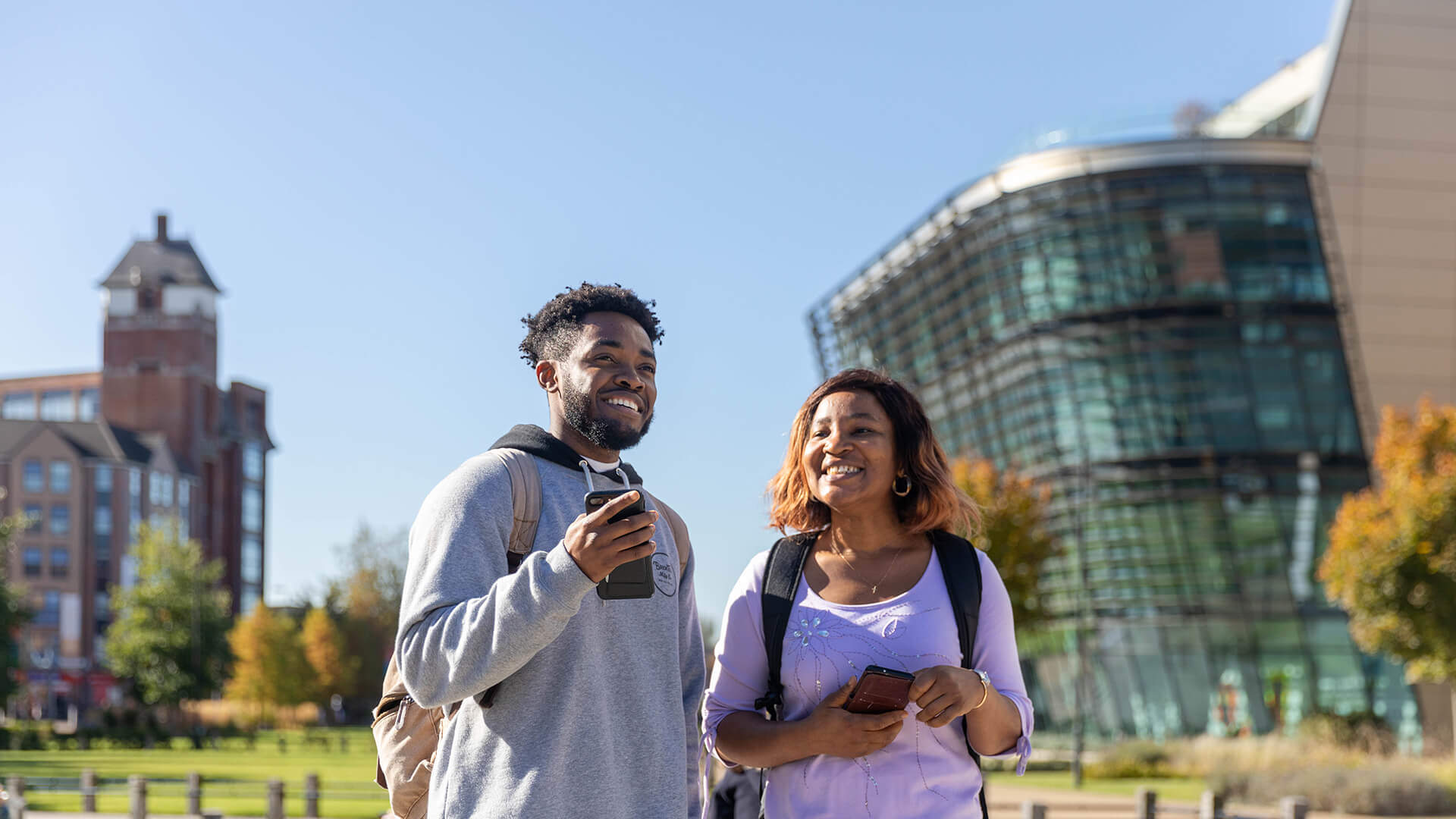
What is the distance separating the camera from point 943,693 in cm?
371

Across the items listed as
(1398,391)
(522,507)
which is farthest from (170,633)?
(522,507)

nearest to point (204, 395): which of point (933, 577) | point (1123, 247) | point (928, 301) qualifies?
point (928, 301)

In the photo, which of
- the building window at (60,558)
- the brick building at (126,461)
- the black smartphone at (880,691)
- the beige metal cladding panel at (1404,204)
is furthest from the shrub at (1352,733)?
the building window at (60,558)

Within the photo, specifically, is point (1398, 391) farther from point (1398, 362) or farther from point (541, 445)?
point (541, 445)

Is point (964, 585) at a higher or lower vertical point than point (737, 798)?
higher

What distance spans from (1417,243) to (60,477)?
82775 mm

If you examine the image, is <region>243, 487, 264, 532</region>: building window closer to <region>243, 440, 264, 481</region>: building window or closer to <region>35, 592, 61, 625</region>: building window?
<region>243, 440, 264, 481</region>: building window

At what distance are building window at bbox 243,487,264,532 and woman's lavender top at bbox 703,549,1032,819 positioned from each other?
368 ft

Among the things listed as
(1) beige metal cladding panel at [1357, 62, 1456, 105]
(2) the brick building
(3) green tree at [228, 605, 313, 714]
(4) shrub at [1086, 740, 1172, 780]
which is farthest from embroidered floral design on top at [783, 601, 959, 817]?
(2) the brick building

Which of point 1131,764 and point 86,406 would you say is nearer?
point 1131,764

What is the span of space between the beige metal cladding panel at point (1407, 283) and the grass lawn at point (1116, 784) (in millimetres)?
17219

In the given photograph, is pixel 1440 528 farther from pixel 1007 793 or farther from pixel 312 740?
pixel 312 740

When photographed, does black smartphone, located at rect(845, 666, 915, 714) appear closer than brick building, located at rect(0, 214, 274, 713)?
Yes

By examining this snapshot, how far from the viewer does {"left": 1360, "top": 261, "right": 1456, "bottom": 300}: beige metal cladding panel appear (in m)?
41.2
